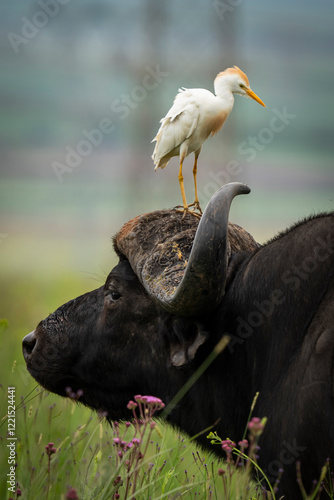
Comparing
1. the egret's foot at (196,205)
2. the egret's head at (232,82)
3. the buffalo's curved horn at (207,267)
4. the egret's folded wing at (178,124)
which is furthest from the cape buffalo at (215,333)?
the egret's head at (232,82)

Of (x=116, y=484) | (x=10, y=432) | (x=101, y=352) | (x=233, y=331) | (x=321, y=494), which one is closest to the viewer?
(x=116, y=484)

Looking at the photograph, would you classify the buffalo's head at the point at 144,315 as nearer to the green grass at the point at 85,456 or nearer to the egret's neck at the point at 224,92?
the green grass at the point at 85,456

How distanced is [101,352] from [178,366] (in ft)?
2.11

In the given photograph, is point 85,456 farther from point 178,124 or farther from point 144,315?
point 178,124

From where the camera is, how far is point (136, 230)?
163 inches

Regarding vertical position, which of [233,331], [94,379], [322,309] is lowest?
[94,379]

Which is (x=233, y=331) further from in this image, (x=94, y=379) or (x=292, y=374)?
(x=94, y=379)

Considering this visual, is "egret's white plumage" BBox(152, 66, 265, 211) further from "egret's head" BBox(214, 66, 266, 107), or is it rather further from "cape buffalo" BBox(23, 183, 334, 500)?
"cape buffalo" BBox(23, 183, 334, 500)

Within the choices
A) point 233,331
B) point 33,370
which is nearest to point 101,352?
point 33,370

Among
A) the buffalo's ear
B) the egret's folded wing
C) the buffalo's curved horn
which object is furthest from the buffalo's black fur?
the egret's folded wing

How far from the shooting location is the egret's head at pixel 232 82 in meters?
5.34

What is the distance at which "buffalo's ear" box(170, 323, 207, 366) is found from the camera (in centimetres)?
363

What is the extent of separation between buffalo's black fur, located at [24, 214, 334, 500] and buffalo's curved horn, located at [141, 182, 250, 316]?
0.61ft

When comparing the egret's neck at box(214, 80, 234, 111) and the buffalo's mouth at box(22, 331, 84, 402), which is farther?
the egret's neck at box(214, 80, 234, 111)
